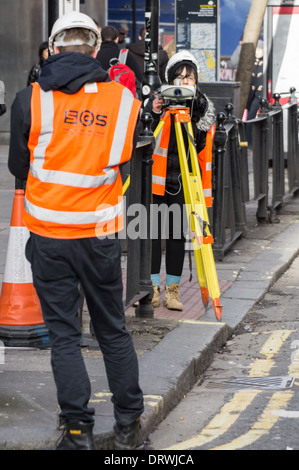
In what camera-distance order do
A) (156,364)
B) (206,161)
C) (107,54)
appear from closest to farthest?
(156,364), (206,161), (107,54)

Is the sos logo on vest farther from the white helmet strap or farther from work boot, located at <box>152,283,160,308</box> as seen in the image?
work boot, located at <box>152,283,160,308</box>

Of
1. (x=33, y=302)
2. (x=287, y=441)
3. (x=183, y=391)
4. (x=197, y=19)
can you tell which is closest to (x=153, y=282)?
(x=33, y=302)

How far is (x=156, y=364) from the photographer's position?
5.44m

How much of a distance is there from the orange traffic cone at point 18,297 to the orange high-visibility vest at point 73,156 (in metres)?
1.70

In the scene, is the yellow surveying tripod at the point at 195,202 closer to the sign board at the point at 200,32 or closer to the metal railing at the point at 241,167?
the metal railing at the point at 241,167

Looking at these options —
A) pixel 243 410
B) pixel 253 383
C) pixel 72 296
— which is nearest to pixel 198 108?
pixel 253 383

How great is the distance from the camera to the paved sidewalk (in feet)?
14.6

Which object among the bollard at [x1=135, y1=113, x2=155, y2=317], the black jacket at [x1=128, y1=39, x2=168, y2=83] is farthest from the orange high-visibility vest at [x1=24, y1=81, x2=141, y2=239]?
the black jacket at [x1=128, y1=39, x2=168, y2=83]

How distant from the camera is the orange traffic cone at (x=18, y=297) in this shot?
5820 millimetres

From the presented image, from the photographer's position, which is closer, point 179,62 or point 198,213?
point 198,213

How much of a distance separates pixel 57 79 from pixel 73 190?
0.46 metres

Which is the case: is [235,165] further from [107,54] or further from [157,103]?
[107,54]

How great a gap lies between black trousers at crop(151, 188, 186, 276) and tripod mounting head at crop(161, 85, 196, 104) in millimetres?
682

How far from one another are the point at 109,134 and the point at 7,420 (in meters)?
1.41
